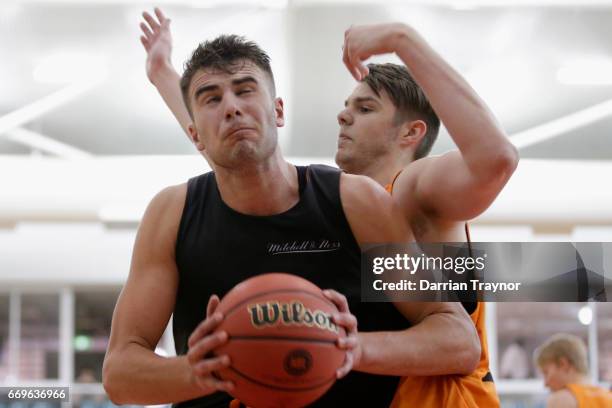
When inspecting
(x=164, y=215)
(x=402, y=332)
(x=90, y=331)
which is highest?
(x=90, y=331)

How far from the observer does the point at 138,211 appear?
21.7 ft

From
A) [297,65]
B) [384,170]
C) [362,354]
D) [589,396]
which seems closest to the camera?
[362,354]

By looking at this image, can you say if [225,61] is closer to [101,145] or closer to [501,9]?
[501,9]

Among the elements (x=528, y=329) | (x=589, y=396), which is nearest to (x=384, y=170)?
(x=589, y=396)

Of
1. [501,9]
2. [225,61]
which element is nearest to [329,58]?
[501,9]

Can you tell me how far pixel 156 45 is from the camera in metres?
2.52

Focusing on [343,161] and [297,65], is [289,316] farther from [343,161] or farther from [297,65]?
[297,65]

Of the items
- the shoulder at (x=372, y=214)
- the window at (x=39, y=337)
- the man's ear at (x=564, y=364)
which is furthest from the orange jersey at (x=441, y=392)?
the window at (x=39, y=337)

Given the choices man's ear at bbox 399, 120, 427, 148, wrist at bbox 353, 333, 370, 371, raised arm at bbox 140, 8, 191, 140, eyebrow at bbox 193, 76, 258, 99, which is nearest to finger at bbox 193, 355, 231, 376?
wrist at bbox 353, 333, 370, 371

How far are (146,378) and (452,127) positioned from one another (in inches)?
27.1

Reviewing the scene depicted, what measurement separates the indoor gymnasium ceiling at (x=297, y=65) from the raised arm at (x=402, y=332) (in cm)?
390

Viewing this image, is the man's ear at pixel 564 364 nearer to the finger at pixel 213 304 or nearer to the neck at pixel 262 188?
the neck at pixel 262 188

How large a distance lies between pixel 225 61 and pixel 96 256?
548 cm

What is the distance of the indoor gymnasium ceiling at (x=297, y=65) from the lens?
18.5ft
